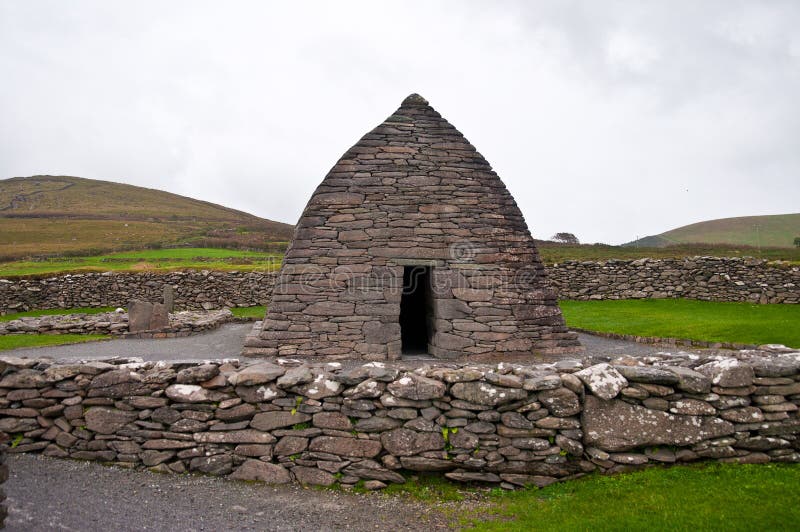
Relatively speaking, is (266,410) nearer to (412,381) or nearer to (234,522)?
(234,522)

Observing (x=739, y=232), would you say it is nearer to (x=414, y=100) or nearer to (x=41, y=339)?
(x=414, y=100)

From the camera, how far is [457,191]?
36.3 ft

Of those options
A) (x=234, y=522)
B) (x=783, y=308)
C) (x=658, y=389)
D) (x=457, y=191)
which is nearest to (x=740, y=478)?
(x=658, y=389)

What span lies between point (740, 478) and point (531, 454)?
2059 mm

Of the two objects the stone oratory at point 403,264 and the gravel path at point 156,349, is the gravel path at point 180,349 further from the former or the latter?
the stone oratory at point 403,264

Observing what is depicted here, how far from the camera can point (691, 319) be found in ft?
52.2

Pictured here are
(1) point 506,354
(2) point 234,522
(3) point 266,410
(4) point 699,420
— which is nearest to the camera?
(2) point 234,522

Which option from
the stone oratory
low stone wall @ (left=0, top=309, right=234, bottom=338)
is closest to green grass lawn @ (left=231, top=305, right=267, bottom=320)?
low stone wall @ (left=0, top=309, right=234, bottom=338)

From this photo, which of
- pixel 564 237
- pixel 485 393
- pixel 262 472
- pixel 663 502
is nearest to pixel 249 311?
pixel 262 472

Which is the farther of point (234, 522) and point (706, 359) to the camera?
point (706, 359)

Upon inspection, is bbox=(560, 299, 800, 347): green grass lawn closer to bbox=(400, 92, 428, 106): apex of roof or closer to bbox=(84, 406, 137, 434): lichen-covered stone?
bbox=(400, 92, 428, 106): apex of roof

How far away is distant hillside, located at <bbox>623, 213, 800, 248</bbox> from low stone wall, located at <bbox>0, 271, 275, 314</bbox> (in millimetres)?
36383

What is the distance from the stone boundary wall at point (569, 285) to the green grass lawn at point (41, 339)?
949cm

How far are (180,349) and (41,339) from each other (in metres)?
5.35
